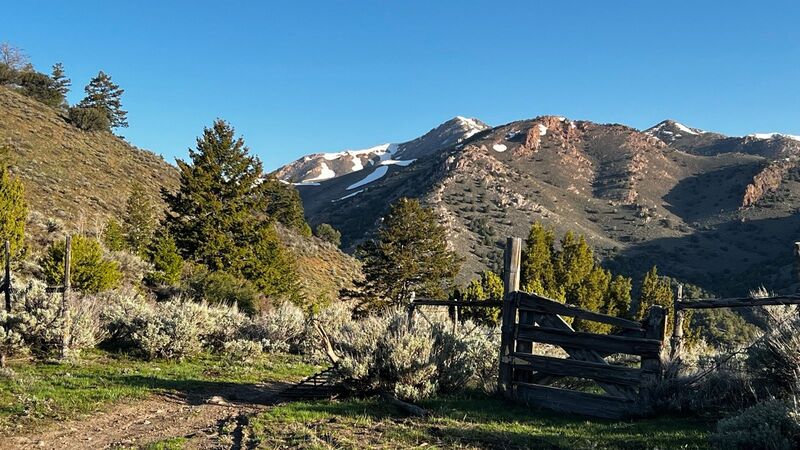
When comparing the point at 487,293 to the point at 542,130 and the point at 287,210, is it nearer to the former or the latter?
the point at 287,210

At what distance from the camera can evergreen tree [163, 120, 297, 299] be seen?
28.2 meters

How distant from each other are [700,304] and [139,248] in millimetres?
26979

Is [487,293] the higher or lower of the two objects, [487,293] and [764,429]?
the higher

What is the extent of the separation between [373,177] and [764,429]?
14962 centimetres

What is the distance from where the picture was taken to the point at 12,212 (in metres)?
18.9

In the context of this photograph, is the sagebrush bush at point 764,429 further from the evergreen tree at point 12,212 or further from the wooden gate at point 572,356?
the evergreen tree at point 12,212

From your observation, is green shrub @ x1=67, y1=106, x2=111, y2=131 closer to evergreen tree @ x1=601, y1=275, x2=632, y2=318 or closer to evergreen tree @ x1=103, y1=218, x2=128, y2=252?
evergreen tree @ x1=103, y1=218, x2=128, y2=252

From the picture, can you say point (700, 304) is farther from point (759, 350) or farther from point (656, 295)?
point (656, 295)

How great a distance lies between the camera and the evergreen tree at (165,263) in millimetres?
23625

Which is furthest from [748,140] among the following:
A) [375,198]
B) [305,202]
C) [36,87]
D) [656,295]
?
[36,87]

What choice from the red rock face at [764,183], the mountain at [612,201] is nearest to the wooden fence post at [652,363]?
the mountain at [612,201]

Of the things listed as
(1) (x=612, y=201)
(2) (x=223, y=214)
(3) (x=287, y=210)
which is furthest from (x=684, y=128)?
(2) (x=223, y=214)

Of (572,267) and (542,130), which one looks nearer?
(572,267)

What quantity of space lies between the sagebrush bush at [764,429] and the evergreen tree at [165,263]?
22743 millimetres
